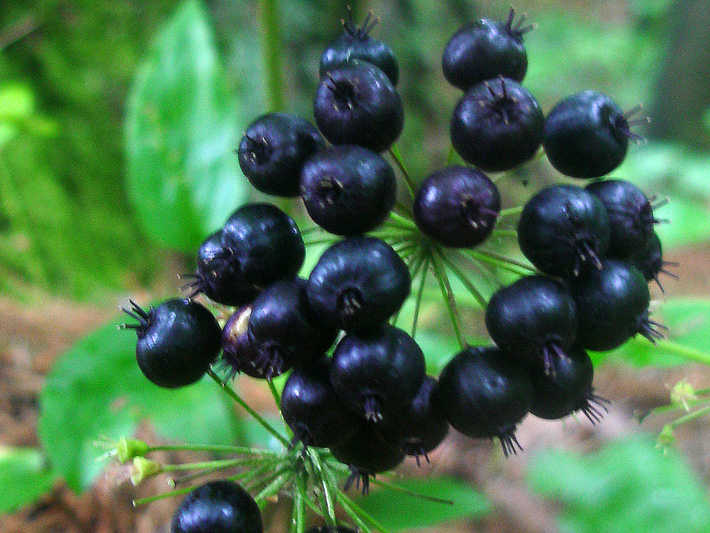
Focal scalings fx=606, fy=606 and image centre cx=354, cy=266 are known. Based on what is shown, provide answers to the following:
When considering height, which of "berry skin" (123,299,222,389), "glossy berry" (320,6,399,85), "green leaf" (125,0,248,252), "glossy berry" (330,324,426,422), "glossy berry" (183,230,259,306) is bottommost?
"glossy berry" (330,324,426,422)

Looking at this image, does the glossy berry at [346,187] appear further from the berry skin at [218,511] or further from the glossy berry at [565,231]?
the berry skin at [218,511]

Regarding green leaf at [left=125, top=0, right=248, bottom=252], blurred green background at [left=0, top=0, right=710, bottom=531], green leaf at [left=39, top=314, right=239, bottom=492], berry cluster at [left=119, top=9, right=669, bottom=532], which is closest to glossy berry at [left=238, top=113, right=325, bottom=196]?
berry cluster at [left=119, top=9, right=669, bottom=532]

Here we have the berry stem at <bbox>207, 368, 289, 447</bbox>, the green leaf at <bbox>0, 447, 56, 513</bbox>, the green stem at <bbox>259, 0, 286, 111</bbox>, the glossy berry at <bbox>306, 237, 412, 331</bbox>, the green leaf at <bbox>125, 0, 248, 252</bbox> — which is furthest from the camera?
the green leaf at <bbox>125, 0, 248, 252</bbox>

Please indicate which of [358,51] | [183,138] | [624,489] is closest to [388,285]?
[358,51]

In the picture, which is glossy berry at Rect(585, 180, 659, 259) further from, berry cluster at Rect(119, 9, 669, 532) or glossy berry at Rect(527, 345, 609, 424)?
glossy berry at Rect(527, 345, 609, 424)

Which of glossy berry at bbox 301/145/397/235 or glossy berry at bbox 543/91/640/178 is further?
glossy berry at bbox 543/91/640/178

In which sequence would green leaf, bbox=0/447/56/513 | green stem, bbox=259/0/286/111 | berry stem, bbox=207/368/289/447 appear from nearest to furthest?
berry stem, bbox=207/368/289/447, green leaf, bbox=0/447/56/513, green stem, bbox=259/0/286/111

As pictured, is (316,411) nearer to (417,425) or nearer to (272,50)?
(417,425)

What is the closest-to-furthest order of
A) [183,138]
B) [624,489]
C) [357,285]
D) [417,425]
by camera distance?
[357,285] → [417,425] → [183,138] → [624,489]
